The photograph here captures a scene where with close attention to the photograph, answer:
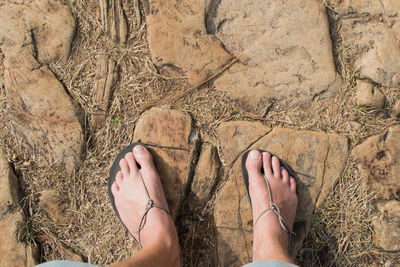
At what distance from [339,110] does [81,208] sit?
6.07ft

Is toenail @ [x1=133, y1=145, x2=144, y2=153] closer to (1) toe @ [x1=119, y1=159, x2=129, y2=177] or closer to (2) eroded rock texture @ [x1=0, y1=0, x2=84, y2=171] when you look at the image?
(1) toe @ [x1=119, y1=159, x2=129, y2=177]

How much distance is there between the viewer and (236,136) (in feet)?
7.51

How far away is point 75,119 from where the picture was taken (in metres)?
2.26

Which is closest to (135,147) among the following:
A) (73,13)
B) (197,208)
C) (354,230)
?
(197,208)

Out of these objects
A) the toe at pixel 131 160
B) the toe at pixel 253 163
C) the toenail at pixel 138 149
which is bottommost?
the toe at pixel 253 163

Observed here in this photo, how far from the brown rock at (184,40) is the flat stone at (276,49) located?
3.4 inches

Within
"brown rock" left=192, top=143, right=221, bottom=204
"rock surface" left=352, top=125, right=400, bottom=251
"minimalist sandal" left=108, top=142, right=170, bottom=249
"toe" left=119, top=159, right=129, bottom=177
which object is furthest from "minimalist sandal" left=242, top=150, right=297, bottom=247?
"toe" left=119, top=159, right=129, bottom=177

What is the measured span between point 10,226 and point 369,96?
8.17 feet

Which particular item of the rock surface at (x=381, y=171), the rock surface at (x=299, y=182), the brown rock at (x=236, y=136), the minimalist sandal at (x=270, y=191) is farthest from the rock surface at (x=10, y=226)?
the rock surface at (x=381, y=171)

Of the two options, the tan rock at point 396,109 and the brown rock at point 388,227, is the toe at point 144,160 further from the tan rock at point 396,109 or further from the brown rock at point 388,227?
the tan rock at point 396,109

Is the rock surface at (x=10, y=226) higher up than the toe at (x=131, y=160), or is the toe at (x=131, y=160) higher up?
the toe at (x=131, y=160)

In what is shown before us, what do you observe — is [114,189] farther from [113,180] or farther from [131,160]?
[131,160]

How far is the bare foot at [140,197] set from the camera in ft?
7.23

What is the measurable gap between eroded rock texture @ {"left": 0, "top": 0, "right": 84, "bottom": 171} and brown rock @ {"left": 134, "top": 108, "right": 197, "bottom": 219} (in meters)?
0.44
